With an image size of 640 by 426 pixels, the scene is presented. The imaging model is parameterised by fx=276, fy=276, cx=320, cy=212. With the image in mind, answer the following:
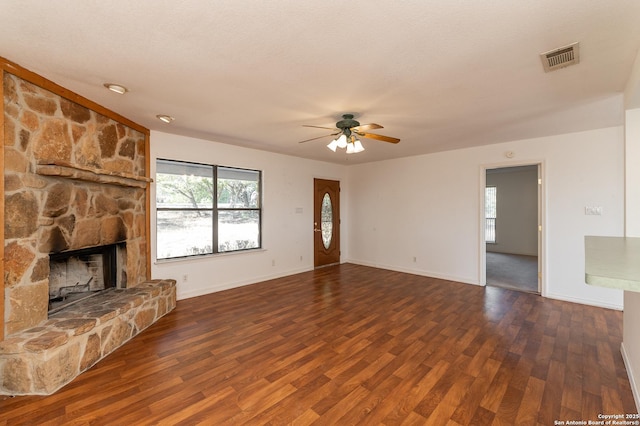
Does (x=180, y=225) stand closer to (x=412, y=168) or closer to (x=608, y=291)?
(x=412, y=168)

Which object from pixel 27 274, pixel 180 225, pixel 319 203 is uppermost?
pixel 319 203

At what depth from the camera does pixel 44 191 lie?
2.46 metres

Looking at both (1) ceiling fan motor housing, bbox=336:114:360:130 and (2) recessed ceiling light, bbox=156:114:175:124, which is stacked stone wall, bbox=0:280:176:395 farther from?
(1) ceiling fan motor housing, bbox=336:114:360:130

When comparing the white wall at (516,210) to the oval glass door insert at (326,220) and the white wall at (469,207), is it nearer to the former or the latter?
the white wall at (469,207)

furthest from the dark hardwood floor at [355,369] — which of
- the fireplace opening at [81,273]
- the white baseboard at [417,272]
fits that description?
the white baseboard at [417,272]

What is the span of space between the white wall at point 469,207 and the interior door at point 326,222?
1.42ft

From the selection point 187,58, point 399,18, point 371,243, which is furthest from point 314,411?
point 371,243

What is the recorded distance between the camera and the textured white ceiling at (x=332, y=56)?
1544mm

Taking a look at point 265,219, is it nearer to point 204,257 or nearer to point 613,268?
point 204,257

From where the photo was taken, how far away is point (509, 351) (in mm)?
2684

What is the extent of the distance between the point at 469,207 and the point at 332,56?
13.7 ft

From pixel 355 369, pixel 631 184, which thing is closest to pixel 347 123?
pixel 355 369

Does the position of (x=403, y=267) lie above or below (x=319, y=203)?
below

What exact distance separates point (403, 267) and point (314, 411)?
4484 millimetres
